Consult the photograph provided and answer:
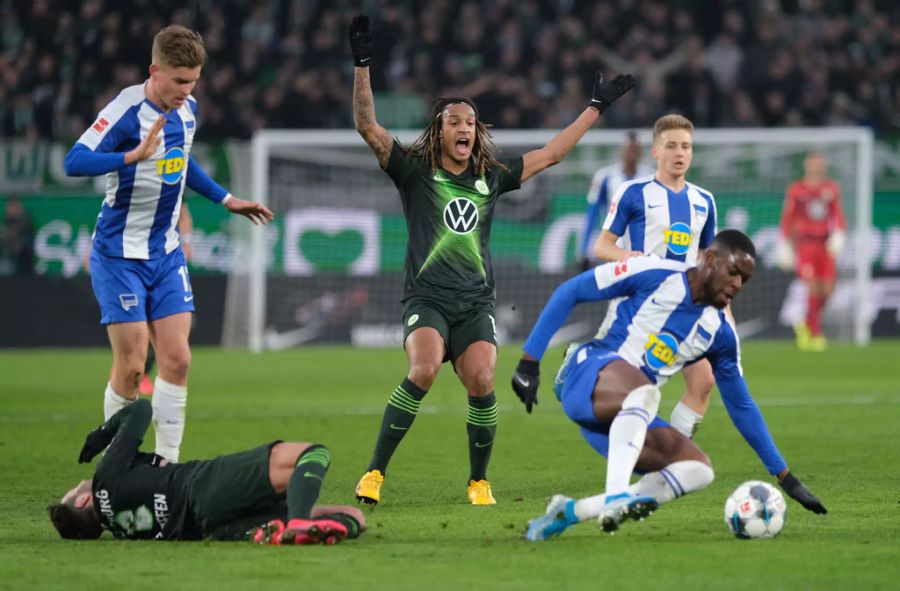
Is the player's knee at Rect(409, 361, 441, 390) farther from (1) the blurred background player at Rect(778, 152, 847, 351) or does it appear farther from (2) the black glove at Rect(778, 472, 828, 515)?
(1) the blurred background player at Rect(778, 152, 847, 351)

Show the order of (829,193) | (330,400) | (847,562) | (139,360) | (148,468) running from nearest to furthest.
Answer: (847,562) → (148,468) → (139,360) → (330,400) → (829,193)

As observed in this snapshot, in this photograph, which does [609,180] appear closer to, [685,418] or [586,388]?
[685,418]

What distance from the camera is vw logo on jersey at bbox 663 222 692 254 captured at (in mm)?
8602

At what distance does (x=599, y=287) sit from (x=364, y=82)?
6.56 ft

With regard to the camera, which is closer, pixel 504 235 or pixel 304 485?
pixel 304 485

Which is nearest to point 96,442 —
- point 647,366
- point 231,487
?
point 231,487

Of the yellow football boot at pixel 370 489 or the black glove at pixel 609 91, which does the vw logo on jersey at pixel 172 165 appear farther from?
the black glove at pixel 609 91

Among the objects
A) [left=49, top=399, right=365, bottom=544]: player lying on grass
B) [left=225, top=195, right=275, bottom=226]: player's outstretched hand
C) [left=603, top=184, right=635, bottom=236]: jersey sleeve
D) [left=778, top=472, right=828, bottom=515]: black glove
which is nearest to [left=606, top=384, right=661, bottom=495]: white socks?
[left=778, top=472, right=828, bottom=515]: black glove

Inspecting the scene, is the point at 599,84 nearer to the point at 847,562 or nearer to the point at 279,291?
the point at 847,562

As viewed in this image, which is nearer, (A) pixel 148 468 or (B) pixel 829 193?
(A) pixel 148 468

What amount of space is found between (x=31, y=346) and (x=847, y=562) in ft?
50.9

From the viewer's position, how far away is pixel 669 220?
28.2 feet

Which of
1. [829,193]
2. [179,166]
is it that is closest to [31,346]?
[829,193]

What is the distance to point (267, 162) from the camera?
66.1 feet
